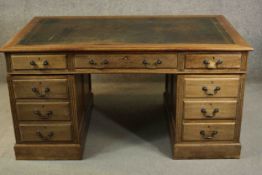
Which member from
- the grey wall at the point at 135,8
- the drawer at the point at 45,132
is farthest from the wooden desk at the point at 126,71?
the grey wall at the point at 135,8

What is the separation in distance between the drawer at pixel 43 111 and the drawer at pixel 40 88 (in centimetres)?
5

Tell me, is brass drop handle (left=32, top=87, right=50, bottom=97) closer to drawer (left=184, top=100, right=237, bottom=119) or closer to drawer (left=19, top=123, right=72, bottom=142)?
drawer (left=19, top=123, right=72, bottom=142)

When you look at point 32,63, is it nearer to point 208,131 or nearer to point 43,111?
point 43,111

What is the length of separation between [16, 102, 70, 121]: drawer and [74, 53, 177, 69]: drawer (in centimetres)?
28

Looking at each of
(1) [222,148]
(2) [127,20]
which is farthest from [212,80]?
(2) [127,20]

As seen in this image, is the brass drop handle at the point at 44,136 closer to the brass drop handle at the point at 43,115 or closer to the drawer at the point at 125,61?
the brass drop handle at the point at 43,115

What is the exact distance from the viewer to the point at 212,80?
2316 mm

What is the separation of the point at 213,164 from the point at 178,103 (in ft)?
1.44

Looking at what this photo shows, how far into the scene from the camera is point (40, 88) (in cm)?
236

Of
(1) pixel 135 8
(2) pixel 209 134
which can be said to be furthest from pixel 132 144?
(1) pixel 135 8

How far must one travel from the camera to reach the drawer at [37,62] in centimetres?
228

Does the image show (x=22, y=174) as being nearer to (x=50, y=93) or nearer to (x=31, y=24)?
(x=50, y=93)

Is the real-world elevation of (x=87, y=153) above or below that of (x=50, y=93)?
below

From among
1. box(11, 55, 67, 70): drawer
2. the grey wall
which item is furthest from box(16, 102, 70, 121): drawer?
the grey wall
